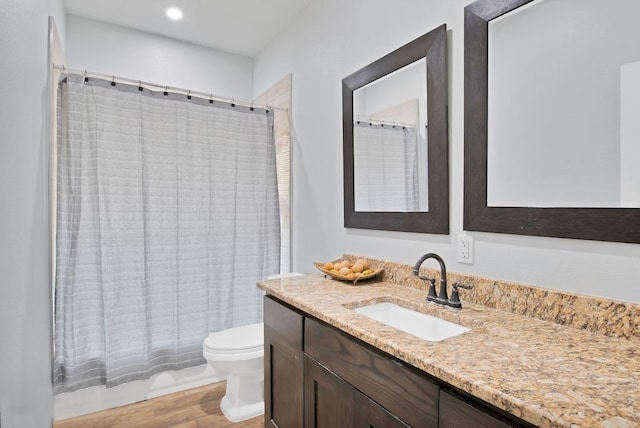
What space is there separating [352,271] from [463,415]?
3.49 feet

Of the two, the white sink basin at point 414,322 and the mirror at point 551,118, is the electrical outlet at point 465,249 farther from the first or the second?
the white sink basin at point 414,322

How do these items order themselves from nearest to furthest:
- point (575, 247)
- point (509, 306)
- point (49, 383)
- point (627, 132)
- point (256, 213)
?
point (627, 132)
point (575, 247)
point (509, 306)
point (49, 383)
point (256, 213)

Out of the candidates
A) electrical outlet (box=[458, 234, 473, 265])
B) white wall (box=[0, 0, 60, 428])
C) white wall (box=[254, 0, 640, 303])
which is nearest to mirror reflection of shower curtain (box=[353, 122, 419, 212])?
white wall (box=[254, 0, 640, 303])

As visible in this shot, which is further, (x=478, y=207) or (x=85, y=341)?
(x=85, y=341)

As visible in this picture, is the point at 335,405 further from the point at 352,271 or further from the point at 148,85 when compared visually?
the point at 148,85

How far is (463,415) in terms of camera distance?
0.79m

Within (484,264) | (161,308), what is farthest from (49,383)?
(484,264)

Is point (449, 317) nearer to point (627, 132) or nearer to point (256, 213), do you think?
point (627, 132)

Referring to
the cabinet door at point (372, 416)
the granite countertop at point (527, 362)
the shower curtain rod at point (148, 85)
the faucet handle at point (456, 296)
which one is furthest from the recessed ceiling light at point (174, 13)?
the cabinet door at point (372, 416)

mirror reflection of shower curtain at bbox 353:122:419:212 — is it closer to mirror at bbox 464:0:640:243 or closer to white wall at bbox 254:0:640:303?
white wall at bbox 254:0:640:303

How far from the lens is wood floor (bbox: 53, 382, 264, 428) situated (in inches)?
82.7

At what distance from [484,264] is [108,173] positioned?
216 cm

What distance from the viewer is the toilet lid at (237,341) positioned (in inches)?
81.0

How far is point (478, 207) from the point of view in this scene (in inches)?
54.9
